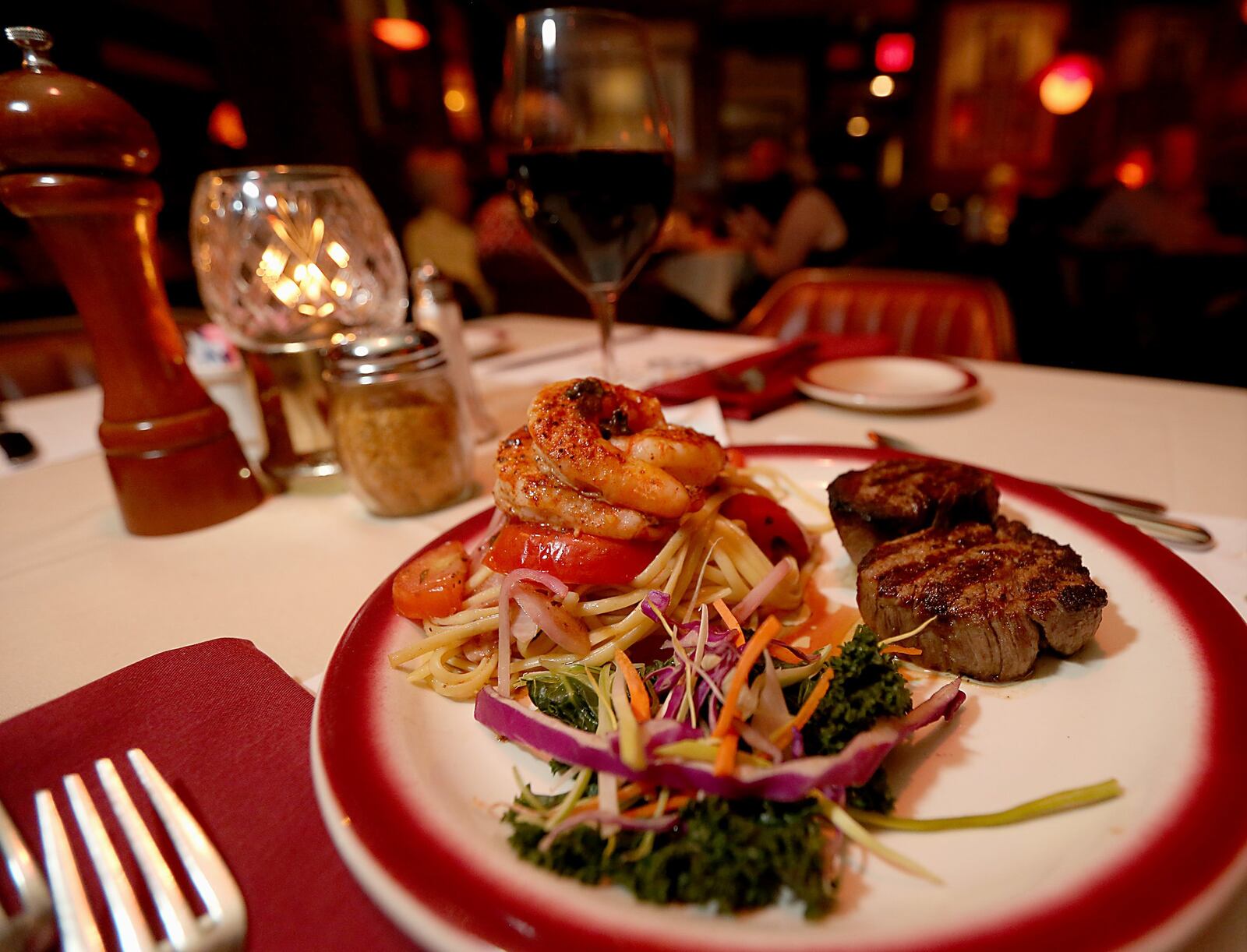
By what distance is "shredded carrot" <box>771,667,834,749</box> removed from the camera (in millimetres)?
832

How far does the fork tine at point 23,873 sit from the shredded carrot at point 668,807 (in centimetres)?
56

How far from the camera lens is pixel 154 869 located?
69 centimetres

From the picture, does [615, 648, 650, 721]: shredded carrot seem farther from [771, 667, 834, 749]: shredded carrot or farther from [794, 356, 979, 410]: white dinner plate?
[794, 356, 979, 410]: white dinner plate

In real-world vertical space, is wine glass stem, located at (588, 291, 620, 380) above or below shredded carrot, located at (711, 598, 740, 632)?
above

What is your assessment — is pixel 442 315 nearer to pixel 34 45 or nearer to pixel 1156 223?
pixel 34 45

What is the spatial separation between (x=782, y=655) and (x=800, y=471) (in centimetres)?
76

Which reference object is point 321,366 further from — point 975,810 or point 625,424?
point 975,810

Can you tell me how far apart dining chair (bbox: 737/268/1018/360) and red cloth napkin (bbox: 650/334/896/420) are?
739mm

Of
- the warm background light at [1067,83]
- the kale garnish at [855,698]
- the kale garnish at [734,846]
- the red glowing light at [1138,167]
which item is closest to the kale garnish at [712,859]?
the kale garnish at [734,846]

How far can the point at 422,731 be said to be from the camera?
90 centimetres

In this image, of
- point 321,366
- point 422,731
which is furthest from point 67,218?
point 422,731

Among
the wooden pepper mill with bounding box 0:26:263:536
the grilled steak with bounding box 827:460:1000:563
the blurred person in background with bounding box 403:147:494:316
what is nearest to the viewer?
the grilled steak with bounding box 827:460:1000:563

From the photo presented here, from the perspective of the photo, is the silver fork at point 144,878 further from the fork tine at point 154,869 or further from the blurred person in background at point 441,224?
the blurred person in background at point 441,224

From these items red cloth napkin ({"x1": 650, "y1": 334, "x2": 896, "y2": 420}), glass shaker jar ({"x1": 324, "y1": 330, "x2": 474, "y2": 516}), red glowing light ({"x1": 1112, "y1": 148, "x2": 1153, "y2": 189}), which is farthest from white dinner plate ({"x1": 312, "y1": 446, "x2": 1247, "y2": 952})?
red glowing light ({"x1": 1112, "y1": 148, "x2": 1153, "y2": 189})
